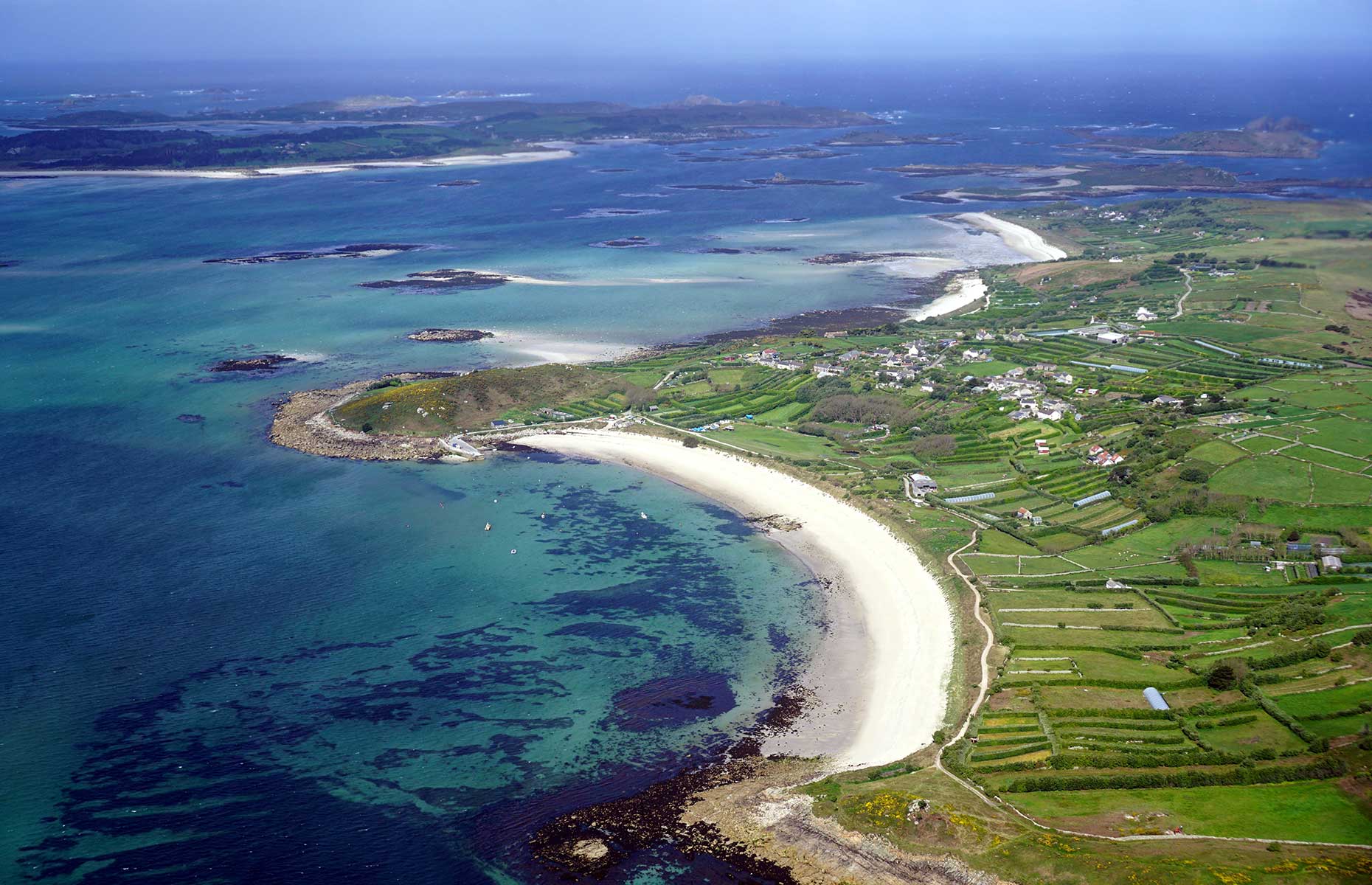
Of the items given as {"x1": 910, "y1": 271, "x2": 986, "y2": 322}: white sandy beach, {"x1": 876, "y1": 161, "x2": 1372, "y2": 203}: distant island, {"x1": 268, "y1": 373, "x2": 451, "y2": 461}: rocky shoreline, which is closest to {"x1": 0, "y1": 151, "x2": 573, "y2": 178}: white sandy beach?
{"x1": 876, "y1": 161, "x2": 1372, "y2": 203}: distant island

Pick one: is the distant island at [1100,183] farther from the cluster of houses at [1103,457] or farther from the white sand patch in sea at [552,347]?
the cluster of houses at [1103,457]

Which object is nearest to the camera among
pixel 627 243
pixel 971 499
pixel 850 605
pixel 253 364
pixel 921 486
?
pixel 850 605

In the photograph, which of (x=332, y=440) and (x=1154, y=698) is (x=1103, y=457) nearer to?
(x=1154, y=698)

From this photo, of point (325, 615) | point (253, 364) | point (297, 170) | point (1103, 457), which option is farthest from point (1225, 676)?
point (297, 170)

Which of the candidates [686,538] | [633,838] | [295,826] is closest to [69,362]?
[686,538]

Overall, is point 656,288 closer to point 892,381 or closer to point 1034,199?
point 892,381

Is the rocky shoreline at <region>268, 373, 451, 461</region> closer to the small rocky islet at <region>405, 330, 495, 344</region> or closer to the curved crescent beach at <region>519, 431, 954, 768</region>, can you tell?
the curved crescent beach at <region>519, 431, 954, 768</region>
